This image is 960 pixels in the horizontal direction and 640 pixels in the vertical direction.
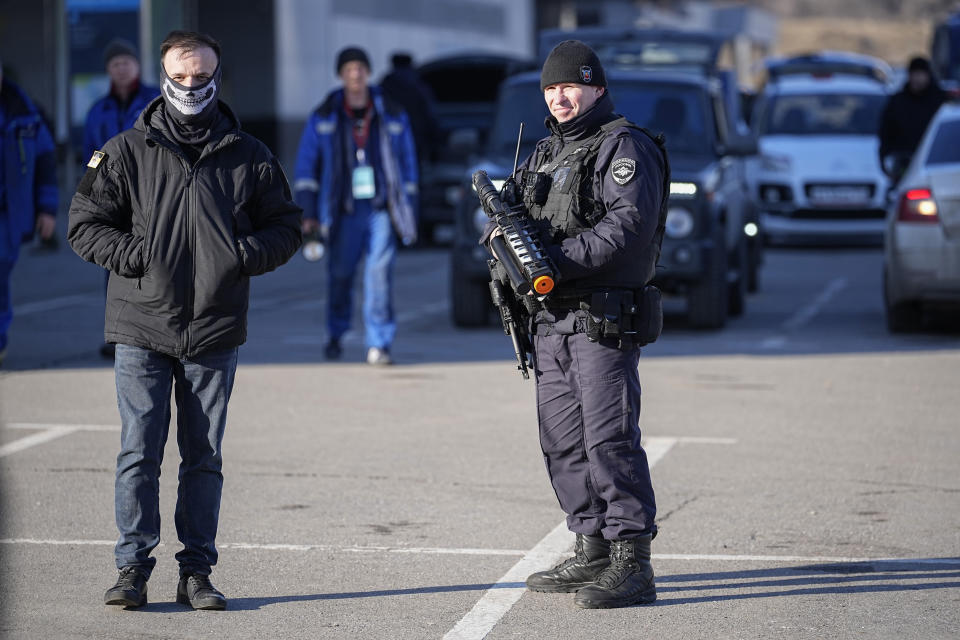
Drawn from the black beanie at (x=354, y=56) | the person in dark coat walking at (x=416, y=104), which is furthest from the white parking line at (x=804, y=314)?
the person in dark coat walking at (x=416, y=104)

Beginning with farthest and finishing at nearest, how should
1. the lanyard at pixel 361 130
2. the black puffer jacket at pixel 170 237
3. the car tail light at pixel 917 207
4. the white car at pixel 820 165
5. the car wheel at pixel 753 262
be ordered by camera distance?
the white car at pixel 820 165 < the car wheel at pixel 753 262 < the car tail light at pixel 917 207 < the lanyard at pixel 361 130 < the black puffer jacket at pixel 170 237

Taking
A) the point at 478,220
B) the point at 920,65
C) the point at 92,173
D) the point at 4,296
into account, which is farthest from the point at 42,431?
the point at 920,65

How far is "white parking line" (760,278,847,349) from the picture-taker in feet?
40.5

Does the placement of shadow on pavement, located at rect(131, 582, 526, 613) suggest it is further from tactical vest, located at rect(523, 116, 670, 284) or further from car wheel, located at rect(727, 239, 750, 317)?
car wheel, located at rect(727, 239, 750, 317)

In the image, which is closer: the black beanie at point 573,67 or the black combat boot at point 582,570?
the black beanie at point 573,67

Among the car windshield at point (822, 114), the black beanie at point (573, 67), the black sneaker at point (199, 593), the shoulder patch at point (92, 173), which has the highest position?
the black beanie at point (573, 67)

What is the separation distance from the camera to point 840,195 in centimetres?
2027

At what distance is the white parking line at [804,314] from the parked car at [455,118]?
2.81m

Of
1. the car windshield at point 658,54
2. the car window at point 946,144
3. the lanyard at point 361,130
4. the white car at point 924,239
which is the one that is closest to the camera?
the lanyard at point 361,130

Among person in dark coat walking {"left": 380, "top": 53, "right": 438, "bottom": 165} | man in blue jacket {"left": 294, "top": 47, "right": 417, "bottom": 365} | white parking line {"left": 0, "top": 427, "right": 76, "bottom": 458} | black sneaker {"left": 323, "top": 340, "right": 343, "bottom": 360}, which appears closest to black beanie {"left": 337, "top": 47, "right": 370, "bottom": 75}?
man in blue jacket {"left": 294, "top": 47, "right": 417, "bottom": 365}

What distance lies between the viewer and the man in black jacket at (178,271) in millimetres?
5324

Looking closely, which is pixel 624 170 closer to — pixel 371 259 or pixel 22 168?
pixel 371 259

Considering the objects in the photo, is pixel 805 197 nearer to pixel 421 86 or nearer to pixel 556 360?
pixel 421 86

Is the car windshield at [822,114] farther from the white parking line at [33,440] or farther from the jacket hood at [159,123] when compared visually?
the jacket hood at [159,123]
